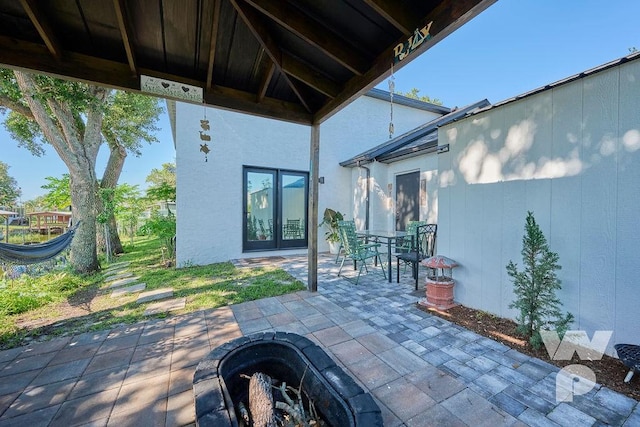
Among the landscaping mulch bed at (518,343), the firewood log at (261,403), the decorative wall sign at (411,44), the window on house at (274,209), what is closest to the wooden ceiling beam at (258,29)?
the decorative wall sign at (411,44)

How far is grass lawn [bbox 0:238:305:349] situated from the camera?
2.75 m

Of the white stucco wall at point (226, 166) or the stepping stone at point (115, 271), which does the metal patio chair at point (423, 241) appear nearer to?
the white stucco wall at point (226, 166)

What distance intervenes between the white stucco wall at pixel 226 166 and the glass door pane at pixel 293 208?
0.92ft

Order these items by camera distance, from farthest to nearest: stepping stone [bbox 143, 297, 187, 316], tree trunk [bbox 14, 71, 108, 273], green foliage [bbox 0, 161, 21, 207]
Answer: green foliage [bbox 0, 161, 21, 207] → tree trunk [bbox 14, 71, 108, 273] → stepping stone [bbox 143, 297, 187, 316]

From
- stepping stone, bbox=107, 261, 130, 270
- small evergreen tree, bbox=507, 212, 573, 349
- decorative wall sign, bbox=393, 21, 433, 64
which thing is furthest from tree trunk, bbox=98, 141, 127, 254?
small evergreen tree, bbox=507, 212, 573, 349

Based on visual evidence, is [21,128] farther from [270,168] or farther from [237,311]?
[237,311]

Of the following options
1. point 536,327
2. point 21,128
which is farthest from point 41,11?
point 21,128

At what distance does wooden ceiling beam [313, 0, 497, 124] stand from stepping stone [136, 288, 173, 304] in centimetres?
376

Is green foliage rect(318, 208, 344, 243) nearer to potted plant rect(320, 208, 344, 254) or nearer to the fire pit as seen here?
potted plant rect(320, 208, 344, 254)

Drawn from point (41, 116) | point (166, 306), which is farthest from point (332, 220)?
point (41, 116)

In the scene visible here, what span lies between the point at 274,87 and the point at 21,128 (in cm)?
843

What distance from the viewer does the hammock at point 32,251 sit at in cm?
315

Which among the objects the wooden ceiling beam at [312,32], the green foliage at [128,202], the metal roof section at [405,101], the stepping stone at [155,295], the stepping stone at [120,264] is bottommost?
the stepping stone at [120,264]

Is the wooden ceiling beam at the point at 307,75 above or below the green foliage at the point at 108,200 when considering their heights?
above
